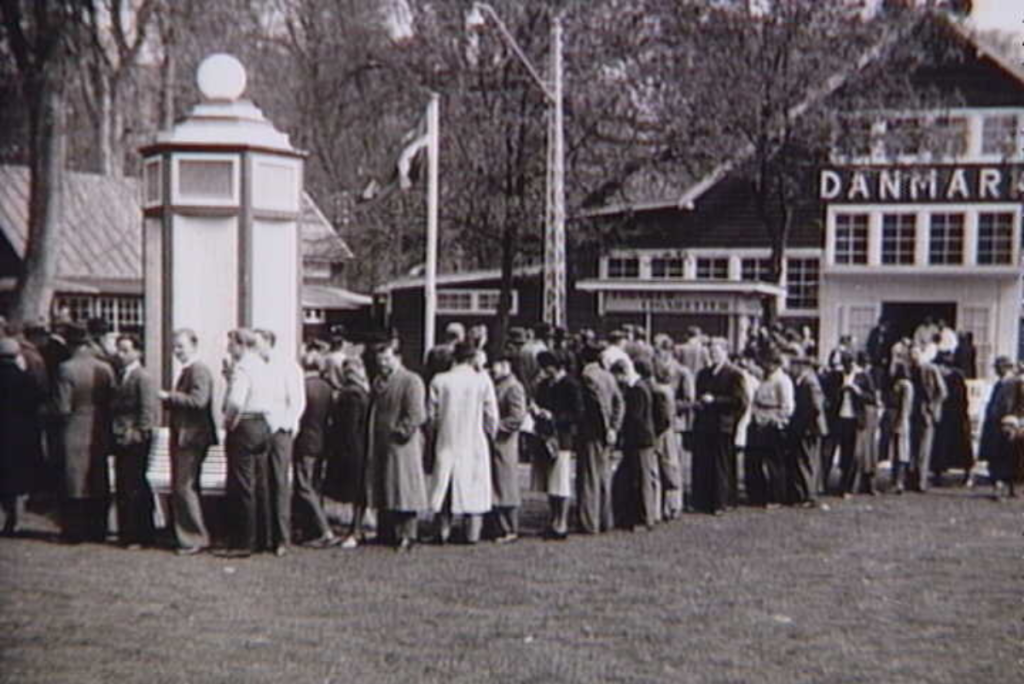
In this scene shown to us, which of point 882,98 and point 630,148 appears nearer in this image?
point 882,98

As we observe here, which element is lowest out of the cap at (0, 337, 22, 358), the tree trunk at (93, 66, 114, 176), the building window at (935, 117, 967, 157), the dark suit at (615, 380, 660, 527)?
the dark suit at (615, 380, 660, 527)

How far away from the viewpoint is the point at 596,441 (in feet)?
39.4

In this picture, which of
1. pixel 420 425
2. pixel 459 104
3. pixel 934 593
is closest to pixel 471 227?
pixel 459 104

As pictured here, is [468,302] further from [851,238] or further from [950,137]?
[950,137]

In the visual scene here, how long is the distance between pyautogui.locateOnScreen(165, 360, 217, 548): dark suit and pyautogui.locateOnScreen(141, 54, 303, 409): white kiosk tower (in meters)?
0.76

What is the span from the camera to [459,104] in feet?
92.0

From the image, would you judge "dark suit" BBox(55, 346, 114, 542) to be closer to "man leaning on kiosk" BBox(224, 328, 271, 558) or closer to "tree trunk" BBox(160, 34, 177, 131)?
"man leaning on kiosk" BBox(224, 328, 271, 558)

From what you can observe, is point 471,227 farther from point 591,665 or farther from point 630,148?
point 591,665

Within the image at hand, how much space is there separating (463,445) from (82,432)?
3322 mm

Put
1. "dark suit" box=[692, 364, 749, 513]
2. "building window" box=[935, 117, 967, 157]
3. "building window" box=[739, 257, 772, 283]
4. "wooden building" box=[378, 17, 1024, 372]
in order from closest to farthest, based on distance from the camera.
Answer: "dark suit" box=[692, 364, 749, 513]
"building window" box=[935, 117, 967, 157]
"wooden building" box=[378, 17, 1024, 372]
"building window" box=[739, 257, 772, 283]

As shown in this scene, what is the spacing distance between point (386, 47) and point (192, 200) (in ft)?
63.9

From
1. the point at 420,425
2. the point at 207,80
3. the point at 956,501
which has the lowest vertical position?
the point at 956,501

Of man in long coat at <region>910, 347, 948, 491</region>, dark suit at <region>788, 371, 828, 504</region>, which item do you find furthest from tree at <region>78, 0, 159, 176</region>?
man in long coat at <region>910, 347, 948, 491</region>

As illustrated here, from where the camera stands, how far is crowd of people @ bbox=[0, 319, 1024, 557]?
10.6 m
